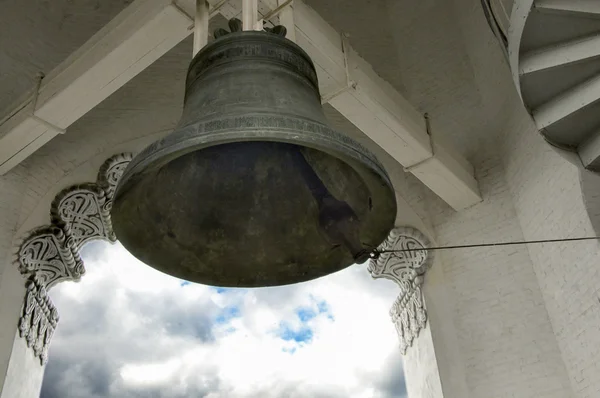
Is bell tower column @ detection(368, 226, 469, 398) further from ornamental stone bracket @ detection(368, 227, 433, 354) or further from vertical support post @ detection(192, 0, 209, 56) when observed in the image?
vertical support post @ detection(192, 0, 209, 56)

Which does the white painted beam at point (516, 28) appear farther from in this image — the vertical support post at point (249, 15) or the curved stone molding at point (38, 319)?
the curved stone molding at point (38, 319)

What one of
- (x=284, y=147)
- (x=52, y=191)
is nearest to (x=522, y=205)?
(x=284, y=147)

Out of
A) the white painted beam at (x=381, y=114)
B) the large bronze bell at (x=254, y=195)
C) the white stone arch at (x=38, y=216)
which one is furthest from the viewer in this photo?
the white stone arch at (x=38, y=216)

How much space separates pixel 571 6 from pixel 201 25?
166 cm

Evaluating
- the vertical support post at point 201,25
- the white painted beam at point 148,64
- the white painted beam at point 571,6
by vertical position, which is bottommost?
the white painted beam at point 571,6

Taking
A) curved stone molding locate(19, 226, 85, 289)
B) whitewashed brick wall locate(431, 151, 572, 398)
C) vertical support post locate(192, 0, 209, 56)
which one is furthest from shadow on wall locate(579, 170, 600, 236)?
curved stone molding locate(19, 226, 85, 289)

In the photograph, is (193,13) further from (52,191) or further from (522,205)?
(522,205)

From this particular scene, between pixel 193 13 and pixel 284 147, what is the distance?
1549 millimetres

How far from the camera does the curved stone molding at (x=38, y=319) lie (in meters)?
3.77

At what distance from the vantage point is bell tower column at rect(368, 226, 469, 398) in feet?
12.4

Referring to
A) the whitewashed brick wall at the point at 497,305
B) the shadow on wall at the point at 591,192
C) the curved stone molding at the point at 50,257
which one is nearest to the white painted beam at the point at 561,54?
the shadow on wall at the point at 591,192

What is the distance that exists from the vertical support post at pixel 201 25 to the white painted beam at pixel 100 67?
394 mm

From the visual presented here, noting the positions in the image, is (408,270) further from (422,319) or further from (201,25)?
(201,25)

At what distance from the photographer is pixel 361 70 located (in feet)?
12.2
